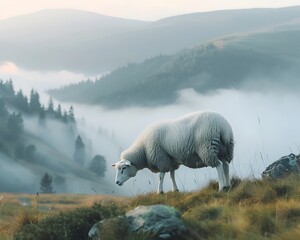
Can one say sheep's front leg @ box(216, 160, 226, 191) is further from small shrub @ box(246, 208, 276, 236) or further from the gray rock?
the gray rock

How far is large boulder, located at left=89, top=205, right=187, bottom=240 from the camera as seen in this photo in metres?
10.9

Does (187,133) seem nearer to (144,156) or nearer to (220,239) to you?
(144,156)

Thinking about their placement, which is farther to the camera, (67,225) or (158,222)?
(67,225)

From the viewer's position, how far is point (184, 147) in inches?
794

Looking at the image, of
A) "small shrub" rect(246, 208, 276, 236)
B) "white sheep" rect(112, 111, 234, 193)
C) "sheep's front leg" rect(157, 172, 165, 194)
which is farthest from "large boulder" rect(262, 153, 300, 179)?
"small shrub" rect(246, 208, 276, 236)

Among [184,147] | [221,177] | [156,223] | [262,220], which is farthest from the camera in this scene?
[184,147]

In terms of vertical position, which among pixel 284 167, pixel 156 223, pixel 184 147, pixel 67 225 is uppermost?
pixel 184 147

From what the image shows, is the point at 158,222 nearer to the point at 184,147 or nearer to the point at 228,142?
the point at 228,142

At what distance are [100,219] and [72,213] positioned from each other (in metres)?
0.60

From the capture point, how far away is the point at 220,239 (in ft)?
34.2

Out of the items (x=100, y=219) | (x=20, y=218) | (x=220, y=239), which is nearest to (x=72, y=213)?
(x=100, y=219)

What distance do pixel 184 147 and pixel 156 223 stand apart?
30.1 ft

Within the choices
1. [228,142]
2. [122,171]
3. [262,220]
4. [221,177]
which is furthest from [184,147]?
[262,220]

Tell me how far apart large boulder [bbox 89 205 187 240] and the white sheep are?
6877mm
